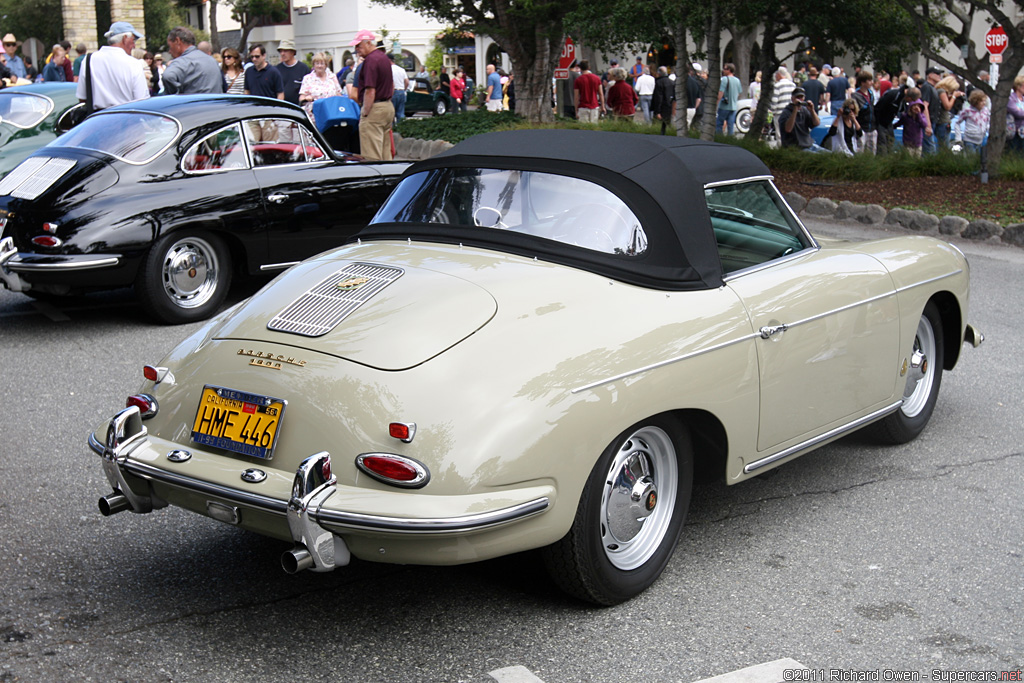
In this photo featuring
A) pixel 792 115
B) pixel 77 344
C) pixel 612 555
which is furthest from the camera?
pixel 792 115

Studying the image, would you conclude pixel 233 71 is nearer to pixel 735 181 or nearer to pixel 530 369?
pixel 735 181

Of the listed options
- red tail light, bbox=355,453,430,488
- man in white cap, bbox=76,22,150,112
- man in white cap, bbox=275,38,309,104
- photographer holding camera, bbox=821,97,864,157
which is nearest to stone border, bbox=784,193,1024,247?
photographer holding camera, bbox=821,97,864,157

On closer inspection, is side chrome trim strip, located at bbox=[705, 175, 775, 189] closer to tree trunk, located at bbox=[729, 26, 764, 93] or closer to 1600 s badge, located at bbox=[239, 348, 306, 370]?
1600 s badge, located at bbox=[239, 348, 306, 370]

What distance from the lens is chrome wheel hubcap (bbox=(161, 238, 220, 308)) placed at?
7695 millimetres

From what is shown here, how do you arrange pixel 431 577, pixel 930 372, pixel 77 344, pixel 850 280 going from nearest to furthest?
pixel 431 577
pixel 850 280
pixel 930 372
pixel 77 344

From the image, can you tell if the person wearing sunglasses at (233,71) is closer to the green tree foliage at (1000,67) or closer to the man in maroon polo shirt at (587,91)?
the man in maroon polo shirt at (587,91)

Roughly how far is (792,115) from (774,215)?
1343 cm

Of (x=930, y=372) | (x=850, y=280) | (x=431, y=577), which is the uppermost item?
(x=850, y=280)

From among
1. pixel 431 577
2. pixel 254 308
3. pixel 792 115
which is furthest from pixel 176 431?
pixel 792 115

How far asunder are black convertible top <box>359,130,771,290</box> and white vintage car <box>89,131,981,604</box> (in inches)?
0.4

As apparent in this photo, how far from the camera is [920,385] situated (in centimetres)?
547

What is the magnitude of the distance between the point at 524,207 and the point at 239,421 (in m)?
1.44

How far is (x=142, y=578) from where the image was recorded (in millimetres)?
3867

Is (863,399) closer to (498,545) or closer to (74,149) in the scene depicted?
(498,545)
